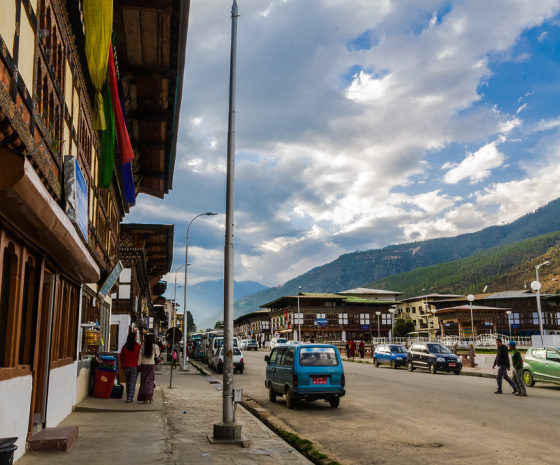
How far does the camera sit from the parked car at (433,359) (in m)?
30.1

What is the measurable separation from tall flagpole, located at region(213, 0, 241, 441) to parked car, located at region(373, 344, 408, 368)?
27359 mm

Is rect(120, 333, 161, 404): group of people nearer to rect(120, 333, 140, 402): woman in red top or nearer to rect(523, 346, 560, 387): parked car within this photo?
rect(120, 333, 140, 402): woman in red top

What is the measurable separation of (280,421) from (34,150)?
8738mm

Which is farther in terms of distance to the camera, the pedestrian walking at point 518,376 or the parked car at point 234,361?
the parked car at point 234,361

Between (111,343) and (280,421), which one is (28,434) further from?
(111,343)

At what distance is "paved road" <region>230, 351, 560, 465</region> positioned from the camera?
30.6ft

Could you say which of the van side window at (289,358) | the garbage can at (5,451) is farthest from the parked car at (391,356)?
the garbage can at (5,451)

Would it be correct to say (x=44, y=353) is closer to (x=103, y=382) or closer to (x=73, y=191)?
(x=73, y=191)

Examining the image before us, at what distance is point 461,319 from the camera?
82875 millimetres

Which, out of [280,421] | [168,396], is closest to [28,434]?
[280,421]

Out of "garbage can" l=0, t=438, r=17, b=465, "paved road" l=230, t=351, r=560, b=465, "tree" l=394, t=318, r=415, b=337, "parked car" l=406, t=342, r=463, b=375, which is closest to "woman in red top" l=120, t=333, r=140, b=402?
"paved road" l=230, t=351, r=560, b=465

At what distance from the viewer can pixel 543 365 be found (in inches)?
851

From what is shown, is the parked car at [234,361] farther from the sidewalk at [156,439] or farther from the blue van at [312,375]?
the sidewalk at [156,439]

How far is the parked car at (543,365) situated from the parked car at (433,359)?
7333mm
